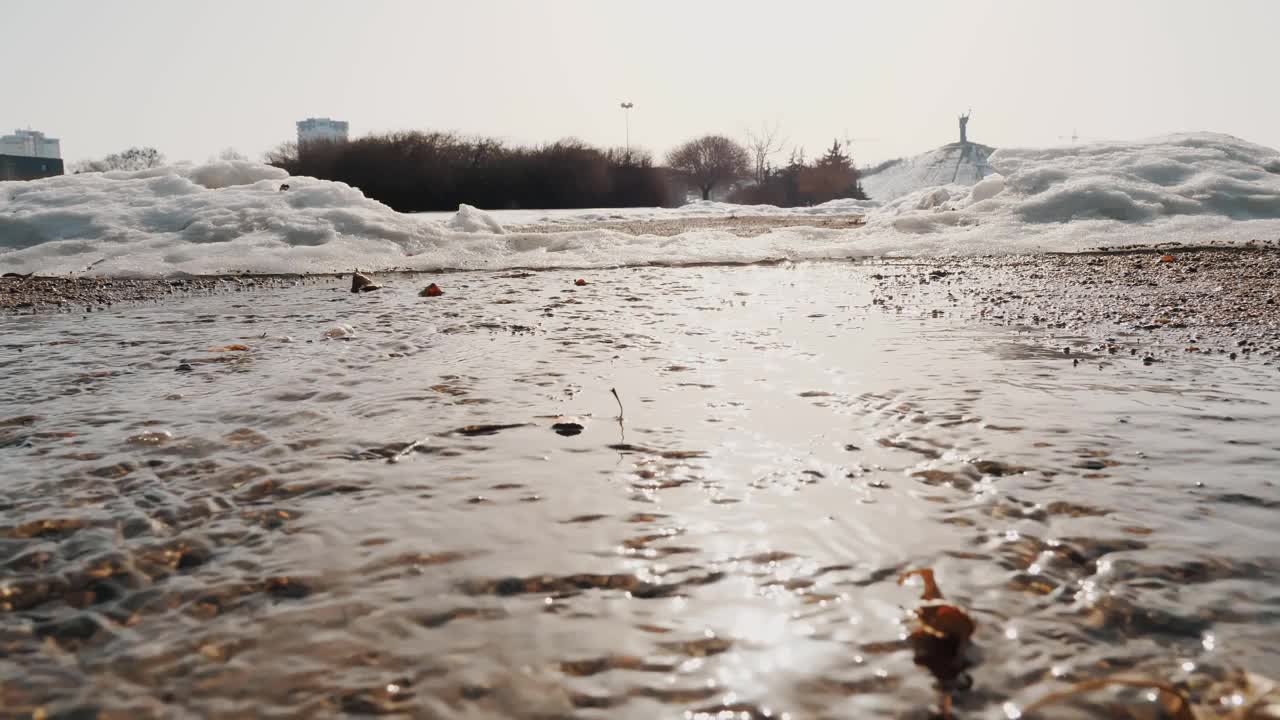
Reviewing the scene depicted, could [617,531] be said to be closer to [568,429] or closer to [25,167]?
[568,429]

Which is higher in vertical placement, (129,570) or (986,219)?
(986,219)

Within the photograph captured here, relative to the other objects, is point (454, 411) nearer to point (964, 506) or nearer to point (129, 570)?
point (129, 570)

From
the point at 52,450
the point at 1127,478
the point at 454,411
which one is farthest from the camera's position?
the point at 454,411

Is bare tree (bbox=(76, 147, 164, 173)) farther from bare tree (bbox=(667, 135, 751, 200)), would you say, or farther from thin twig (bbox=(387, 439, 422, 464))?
thin twig (bbox=(387, 439, 422, 464))

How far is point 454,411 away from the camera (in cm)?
217

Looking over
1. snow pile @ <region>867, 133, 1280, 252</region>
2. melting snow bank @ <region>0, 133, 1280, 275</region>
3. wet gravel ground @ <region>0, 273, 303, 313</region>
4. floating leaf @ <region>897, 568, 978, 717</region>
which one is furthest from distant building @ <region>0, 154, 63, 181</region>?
floating leaf @ <region>897, 568, 978, 717</region>

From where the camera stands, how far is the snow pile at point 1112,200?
22.9 ft

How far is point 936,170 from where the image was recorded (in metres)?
62.3

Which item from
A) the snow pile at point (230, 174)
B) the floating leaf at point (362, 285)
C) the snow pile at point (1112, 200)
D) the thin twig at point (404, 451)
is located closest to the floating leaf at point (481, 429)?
the thin twig at point (404, 451)

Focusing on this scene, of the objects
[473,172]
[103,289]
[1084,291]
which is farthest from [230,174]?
[473,172]

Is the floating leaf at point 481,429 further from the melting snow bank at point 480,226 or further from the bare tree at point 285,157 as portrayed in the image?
the bare tree at point 285,157

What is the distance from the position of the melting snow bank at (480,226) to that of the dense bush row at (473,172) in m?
12.7

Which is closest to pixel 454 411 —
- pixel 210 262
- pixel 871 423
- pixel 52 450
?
pixel 52 450

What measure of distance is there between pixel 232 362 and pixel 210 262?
3.83m
